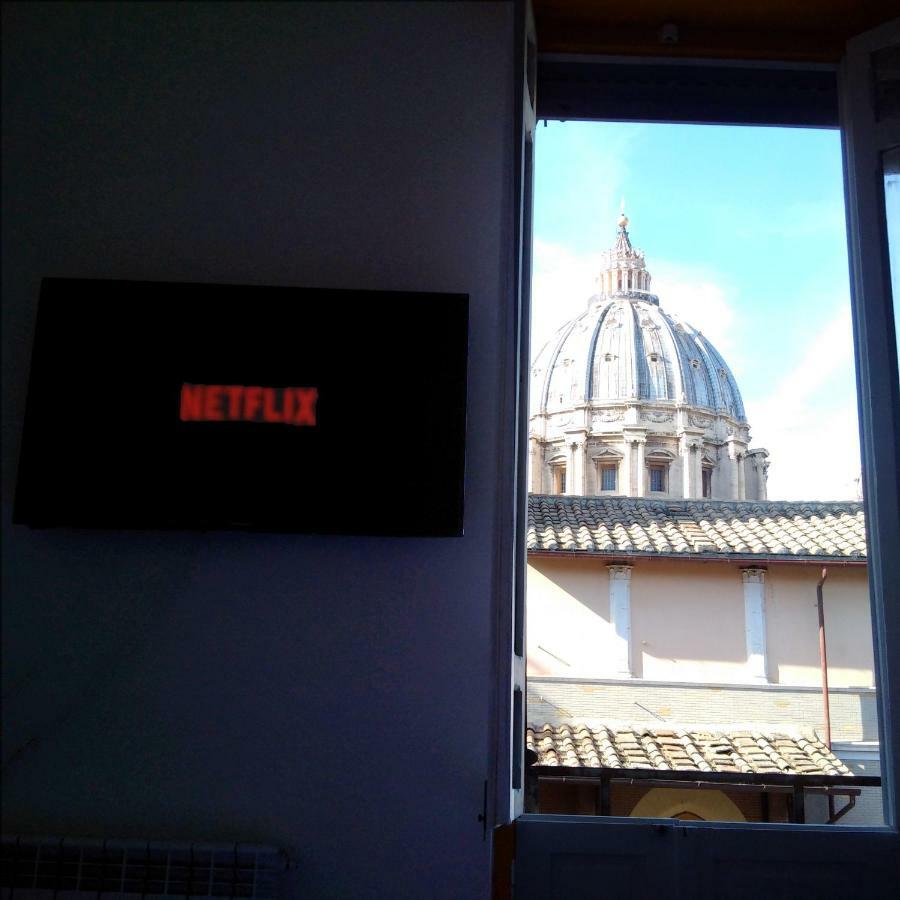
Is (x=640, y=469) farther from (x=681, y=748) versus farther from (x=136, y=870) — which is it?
(x=136, y=870)

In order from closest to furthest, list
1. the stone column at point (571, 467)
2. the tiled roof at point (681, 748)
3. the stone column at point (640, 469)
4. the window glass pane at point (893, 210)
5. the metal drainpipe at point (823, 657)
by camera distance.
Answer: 1. the window glass pane at point (893, 210)
2. the tiled roof at point (681, 748)
3. the metal drainpipe at point (823, 657)
4. the stone column at point (571, 467)
5. the stone column at point (640, 469)

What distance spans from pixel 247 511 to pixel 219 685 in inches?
13.0

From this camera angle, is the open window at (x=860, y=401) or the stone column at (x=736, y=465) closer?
the open window at (x=860, y=401)

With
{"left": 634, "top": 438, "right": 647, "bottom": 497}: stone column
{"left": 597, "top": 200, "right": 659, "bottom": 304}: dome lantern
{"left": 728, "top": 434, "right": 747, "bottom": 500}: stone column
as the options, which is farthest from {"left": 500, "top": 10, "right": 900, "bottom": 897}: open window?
{"left": 728, "top": 434, "right": 747, "bottom": 500}: stone column

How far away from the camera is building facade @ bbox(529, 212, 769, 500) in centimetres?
1488

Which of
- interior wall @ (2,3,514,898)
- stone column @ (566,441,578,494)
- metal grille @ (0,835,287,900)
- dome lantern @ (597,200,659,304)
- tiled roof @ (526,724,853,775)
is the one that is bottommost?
tiled roof @ (526,724,853,775)

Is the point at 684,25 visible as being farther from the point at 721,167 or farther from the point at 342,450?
the point at 342,450

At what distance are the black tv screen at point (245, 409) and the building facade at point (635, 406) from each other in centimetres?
1163

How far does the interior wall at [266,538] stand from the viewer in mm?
1368

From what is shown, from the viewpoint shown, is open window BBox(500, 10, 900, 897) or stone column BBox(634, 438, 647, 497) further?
stone column BBox(634, 438, 647, 497)

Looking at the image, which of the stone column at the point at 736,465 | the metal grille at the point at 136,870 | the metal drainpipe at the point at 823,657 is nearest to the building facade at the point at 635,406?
the stone column at the point at 736,465

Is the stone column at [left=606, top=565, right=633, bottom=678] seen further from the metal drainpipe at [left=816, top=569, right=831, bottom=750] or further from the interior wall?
the interior wall

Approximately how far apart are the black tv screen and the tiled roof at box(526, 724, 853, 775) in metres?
3.93

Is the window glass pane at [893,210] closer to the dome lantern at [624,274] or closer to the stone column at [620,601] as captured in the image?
Answer: the stone column at [620,601]
